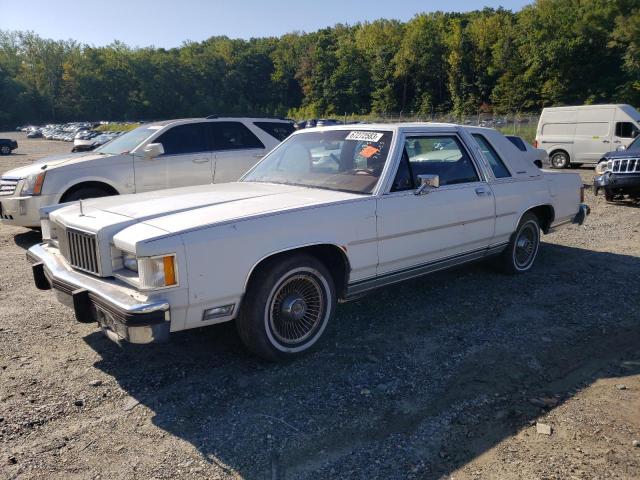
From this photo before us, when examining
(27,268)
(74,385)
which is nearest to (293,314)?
(74,385)

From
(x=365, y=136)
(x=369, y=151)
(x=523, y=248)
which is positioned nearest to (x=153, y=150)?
(x=365, y=136)

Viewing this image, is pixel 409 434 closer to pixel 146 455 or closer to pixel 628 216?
pixel 146 455

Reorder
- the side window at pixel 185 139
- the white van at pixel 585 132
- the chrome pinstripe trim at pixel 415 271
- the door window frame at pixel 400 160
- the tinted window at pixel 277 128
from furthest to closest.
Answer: the white van at pixel 585 132
the tinted window at pixel 277 128
the side window at pixel 185 139
the door window frame at pixel 400 160
the chrome pinstripe trim at pixel 415 271

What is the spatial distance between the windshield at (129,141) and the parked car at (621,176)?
29.4 ft

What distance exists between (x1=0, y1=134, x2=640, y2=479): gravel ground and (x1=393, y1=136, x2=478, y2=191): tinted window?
119cm

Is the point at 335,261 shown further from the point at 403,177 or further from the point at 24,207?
the point at 24,207

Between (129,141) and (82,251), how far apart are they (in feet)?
16.5

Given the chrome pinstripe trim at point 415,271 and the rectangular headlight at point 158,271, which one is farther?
the chrome pinstripe trim at point 415,271

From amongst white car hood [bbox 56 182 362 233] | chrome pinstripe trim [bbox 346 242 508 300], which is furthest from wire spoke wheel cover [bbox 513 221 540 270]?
white car hood [bbox 56 182 362 233]

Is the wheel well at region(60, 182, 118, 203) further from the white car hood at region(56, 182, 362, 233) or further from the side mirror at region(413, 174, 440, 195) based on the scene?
the side mirror at region(413, 174, 440, 195)

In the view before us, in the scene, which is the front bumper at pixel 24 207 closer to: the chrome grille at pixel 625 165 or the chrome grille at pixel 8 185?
the chrome grille at pixel 8 185

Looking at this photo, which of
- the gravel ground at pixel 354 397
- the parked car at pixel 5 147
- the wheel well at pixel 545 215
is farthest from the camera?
the parked car at pixel 5 147

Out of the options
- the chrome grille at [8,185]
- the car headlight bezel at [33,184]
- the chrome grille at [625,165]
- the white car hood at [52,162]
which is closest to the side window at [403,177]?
the white car hood at [52,162]

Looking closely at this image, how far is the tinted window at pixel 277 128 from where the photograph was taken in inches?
354
